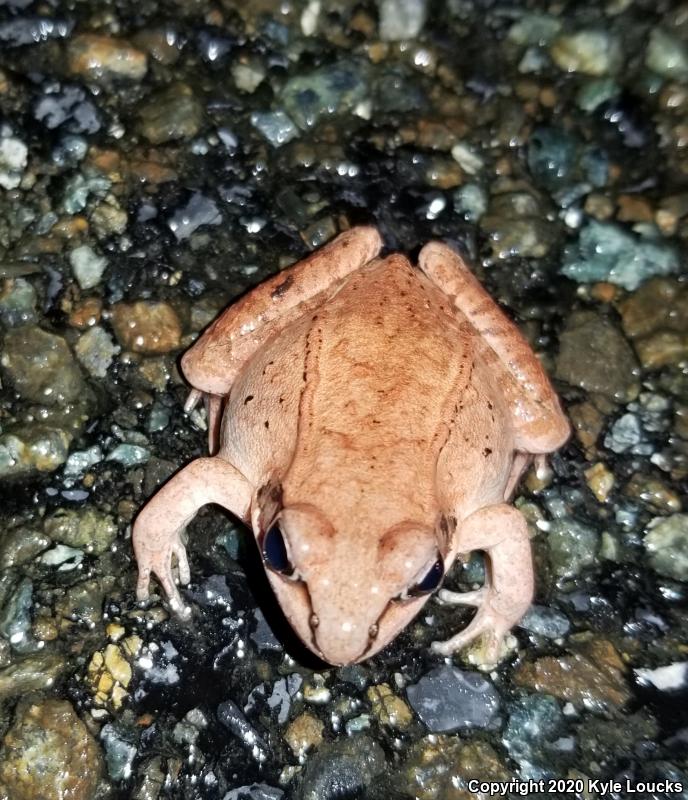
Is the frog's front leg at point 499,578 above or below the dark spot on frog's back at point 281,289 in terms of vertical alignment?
below

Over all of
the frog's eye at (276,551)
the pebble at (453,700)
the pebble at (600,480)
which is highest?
the frog's eye at (276,551)

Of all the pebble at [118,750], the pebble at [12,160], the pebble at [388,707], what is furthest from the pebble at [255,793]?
the pebble at [12,160]

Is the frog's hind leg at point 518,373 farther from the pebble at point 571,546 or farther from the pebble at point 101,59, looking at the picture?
the pebble at point 101,59

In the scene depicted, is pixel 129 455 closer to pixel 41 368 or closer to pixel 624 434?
pixel 41 368

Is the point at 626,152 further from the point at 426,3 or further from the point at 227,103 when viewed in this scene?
the point at 227,103

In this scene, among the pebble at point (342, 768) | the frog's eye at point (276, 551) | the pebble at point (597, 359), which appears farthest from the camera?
the pebble at point (597, 359)

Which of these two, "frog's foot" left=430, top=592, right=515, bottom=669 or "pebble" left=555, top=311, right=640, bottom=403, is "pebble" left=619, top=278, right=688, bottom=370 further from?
"frog's foot" left=430, top=592, right=515, bottom=669
